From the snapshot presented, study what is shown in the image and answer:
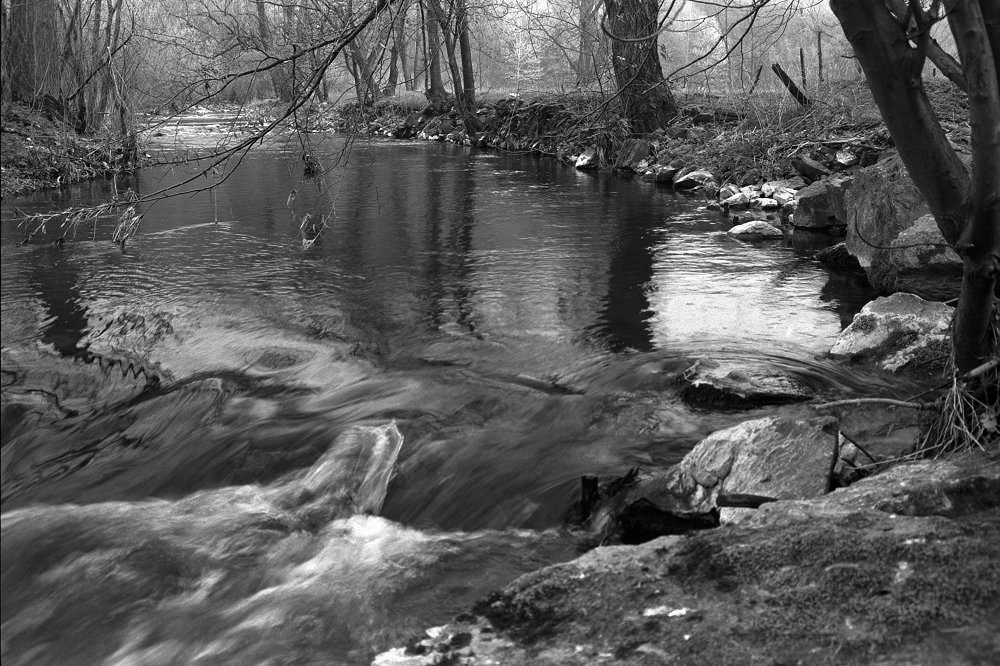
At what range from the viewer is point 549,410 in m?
5.75

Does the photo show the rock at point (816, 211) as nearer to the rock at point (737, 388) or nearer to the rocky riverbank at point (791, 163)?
the rocky riverbank at point (791, 163)

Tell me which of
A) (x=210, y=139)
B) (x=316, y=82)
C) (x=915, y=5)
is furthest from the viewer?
(x=210, y=139)

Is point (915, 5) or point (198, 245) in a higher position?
point (915, 5)

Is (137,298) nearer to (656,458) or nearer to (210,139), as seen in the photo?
(656,458)

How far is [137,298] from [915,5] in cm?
674

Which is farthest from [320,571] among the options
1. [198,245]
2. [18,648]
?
[198,245]

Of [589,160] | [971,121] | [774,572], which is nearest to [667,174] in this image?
[589,160]

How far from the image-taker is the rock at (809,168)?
12.6 m

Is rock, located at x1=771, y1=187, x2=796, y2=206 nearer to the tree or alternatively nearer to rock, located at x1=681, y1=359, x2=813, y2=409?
rock, located at x1=681, y1=359, x2=813, y2=409

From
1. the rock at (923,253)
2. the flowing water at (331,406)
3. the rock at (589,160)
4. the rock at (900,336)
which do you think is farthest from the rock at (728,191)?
the rock at (900,336)

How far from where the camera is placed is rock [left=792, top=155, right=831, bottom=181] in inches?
498

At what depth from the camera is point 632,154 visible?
655 inches

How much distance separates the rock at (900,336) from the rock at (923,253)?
3.24ft

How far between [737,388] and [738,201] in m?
7.52
